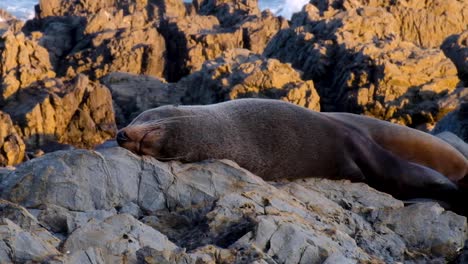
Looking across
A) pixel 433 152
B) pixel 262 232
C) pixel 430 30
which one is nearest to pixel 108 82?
pixel 430 30

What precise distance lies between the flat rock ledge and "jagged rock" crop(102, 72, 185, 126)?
19829 millimetres

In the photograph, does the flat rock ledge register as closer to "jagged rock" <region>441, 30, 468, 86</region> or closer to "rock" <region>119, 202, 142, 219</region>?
"rock" <region>119, 202, 142, 219</region>

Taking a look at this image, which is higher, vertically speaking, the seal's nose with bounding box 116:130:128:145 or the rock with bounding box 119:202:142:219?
the seal's nose with bounding box 116:130:128:145

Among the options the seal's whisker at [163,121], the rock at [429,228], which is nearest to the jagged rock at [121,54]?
the seal's whisker at [163,121]

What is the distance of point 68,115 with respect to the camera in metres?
23.8

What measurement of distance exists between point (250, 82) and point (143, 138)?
1739 cm

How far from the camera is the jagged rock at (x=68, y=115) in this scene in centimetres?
2306

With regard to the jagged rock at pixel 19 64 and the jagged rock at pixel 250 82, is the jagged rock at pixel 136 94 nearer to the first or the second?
the jagged rock at pixel 250 82

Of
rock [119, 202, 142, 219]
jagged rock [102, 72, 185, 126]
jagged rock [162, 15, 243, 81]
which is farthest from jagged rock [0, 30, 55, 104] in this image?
rock [119, 202, 142, 219]

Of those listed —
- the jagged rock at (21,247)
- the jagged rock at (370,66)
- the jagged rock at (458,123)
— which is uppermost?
the jagged rock at (21,247)

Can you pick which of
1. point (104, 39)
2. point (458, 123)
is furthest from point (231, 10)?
point (458, 123)

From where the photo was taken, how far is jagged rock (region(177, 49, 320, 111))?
23.1 metres

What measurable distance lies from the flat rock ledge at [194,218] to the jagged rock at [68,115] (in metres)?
18.1

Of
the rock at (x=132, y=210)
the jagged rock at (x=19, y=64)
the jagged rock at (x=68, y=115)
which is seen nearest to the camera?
the rock at (x=132, y=210)
